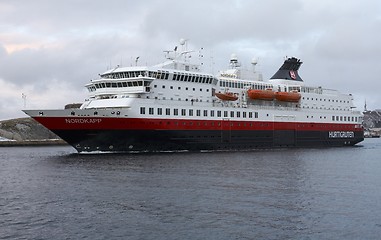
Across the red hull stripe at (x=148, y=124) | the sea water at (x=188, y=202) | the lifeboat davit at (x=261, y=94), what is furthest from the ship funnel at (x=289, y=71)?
the sea water at (x=188, y=202)

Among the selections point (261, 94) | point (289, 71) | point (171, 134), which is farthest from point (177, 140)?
point (289, 71)

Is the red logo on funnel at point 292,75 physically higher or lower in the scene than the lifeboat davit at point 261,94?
higher

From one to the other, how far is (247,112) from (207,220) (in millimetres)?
38489

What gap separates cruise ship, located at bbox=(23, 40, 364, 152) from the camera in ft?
149

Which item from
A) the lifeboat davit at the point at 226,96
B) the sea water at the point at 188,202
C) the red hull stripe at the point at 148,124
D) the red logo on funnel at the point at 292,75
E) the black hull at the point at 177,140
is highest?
the red logo on funnel at the point at 292,75

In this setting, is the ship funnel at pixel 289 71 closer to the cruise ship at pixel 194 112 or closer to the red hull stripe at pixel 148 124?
the cruise ship at pixel 194 112

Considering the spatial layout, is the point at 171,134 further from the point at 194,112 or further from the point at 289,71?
the point at 289,71

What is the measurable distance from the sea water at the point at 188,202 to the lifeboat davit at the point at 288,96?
83.8ft

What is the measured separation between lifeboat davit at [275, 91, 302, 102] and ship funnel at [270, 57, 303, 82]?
466 cm

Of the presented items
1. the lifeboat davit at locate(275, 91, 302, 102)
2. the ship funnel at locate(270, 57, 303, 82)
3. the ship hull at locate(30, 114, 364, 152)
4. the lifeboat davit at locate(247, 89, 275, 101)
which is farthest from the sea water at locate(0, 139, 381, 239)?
the ship funnel at locate(270, 57, 303, 82)

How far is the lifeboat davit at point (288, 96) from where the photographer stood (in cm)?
6126

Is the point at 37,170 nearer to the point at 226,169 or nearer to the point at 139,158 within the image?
the point at 139,158

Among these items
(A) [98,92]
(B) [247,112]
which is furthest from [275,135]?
(A) [98,92]

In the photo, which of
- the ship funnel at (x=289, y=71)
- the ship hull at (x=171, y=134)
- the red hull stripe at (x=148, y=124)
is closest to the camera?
the red hull stripe at (x=148, y=124)
